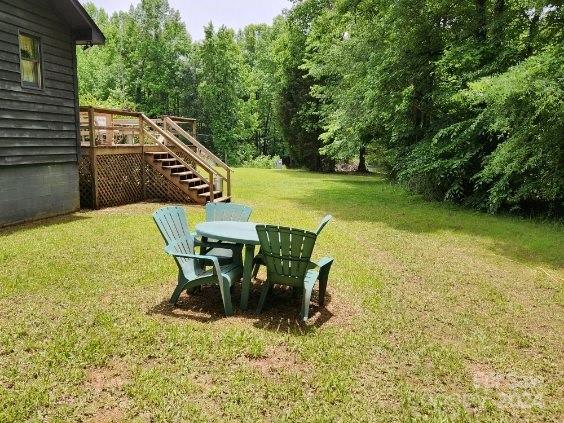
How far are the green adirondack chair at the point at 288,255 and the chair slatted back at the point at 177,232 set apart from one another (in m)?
1.03

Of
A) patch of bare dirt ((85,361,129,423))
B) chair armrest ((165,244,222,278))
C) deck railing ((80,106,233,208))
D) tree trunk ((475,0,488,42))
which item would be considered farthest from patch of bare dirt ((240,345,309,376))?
tree trunk ((475,0,488,42))

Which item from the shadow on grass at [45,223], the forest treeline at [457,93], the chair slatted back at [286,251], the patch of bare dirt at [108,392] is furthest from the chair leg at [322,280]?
the forest treeline at [457,93]

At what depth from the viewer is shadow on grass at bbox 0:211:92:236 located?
8.88 meters

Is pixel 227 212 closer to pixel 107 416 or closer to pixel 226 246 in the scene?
pixel 226 246

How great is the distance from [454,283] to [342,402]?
374 cm

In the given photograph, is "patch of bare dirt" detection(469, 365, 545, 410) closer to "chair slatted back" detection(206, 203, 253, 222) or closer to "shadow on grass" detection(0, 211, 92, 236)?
"chair slatted back" detection(206, 203, 253, 222)

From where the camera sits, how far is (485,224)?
11086 millimetres

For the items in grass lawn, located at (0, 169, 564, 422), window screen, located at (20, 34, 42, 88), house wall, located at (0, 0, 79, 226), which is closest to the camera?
grass lawn, located at (0, 169, 564, 422)

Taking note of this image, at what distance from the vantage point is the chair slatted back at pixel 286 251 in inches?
179

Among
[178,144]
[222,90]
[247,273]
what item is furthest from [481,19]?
[222,90]

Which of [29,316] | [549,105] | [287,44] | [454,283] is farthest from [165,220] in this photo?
[287,44]

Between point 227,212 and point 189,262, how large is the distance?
1142 mm

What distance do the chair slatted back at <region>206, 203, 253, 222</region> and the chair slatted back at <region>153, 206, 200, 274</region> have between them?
70cm

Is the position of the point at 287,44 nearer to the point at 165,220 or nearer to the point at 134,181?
the point at 134,181
